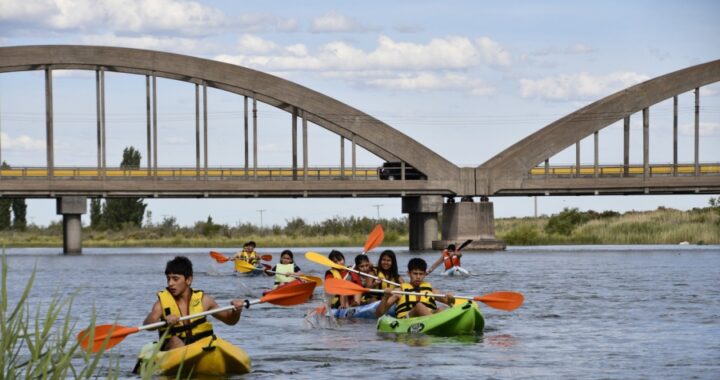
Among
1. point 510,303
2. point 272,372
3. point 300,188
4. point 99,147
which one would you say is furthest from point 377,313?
point 99,147

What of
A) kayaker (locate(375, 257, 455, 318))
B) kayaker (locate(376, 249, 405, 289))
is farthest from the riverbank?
kayaker (locate(375, 257, 455, 318))

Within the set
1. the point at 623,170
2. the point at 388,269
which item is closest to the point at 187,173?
the point at 623,170

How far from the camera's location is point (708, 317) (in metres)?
27.7

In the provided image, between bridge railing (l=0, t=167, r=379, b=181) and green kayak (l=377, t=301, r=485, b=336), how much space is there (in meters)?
54.5

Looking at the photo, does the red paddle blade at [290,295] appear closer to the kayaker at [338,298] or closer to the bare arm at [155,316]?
the bare arm at [155,316]

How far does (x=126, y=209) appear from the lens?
10806 centimetres

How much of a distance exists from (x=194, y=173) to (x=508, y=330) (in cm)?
5563

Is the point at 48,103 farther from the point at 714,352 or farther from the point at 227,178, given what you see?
the point at 714,352

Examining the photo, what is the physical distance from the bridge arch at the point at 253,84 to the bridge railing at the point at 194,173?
2.31 metres

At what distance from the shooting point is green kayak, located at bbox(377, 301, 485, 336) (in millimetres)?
21750

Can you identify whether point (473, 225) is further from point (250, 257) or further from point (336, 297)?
point (336, 297)

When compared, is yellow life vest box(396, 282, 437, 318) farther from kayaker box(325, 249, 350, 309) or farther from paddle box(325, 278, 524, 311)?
kayaker box(325, 249, 350, 309)

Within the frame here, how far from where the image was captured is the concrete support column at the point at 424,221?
77062 mm

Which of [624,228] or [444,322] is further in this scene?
[624,228]
